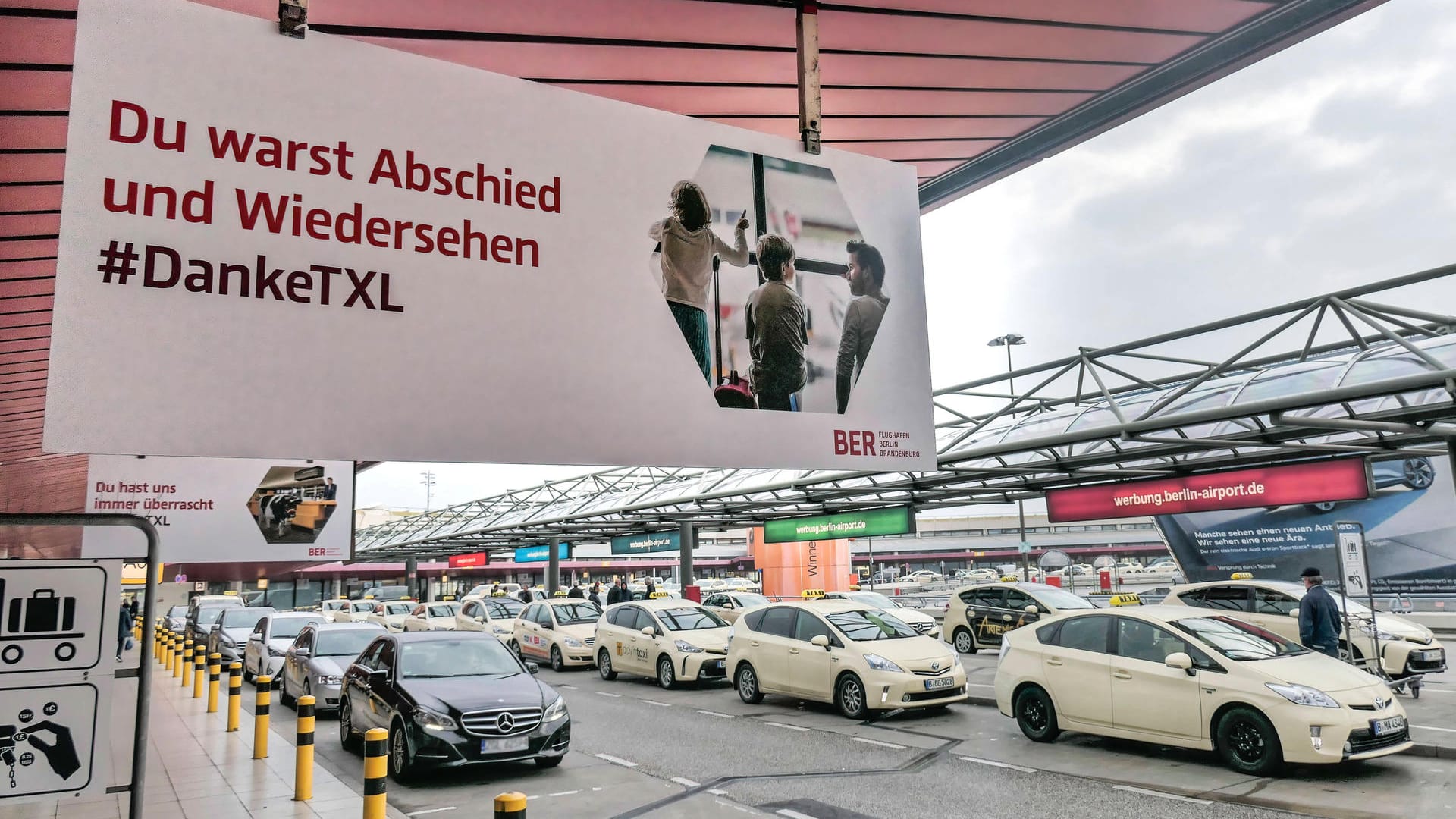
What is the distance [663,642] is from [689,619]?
1194 mm

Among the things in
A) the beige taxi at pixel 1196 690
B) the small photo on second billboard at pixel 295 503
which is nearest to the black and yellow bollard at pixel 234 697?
the small photo on second billboard at pixel 295 503

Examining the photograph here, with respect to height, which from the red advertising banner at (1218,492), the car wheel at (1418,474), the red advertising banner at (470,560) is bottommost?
the red advertising banner at (470,560)

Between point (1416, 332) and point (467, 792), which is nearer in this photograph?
point (467, 792)

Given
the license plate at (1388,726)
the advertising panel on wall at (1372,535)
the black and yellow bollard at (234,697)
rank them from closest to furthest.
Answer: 1. the license plate at (1388,726)
2. the black and yellow bollard at (234,697)
3. the advertising panel on wall at (1372,535)

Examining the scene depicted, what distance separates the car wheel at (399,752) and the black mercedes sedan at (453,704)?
0.01 metres

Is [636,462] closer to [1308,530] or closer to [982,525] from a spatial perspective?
[1308,530]

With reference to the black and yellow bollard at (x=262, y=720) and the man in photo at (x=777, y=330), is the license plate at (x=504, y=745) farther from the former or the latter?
the man in photo at (x=777, y=330)

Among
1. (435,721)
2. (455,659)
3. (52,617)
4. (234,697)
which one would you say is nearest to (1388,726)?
(435,721)

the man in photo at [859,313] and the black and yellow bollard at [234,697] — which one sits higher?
the man in photo at [859,313]

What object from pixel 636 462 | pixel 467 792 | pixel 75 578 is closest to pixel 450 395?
pixel 636 462

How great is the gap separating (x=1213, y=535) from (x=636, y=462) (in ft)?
119

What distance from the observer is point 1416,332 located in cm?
1527

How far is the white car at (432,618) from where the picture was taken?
28.5 meters

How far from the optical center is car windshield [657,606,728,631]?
19172 mm
